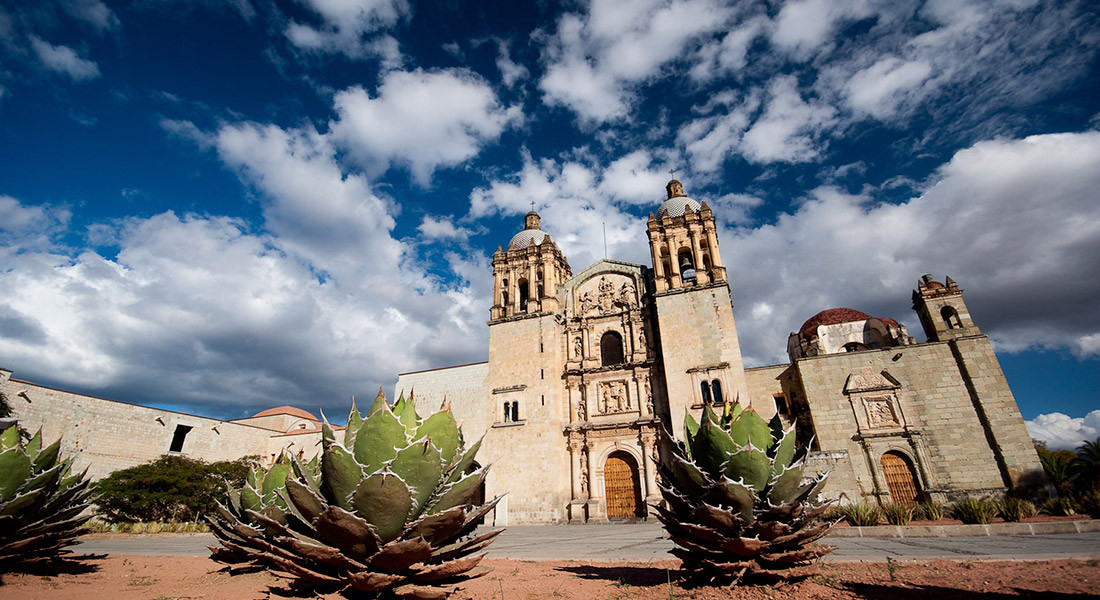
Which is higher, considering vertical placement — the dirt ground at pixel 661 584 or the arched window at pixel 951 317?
the arched window at pixel 951 317

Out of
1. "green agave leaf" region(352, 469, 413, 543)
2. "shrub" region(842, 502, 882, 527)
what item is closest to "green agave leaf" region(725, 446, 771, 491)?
"green agave leaf" region(352, 469, 413, 543)

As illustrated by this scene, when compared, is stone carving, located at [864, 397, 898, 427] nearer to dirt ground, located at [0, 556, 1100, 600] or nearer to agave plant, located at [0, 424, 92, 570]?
dirt ground, located at [0, 556, 1100, 600]

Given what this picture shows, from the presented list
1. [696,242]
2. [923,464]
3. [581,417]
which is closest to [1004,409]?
[923,464]

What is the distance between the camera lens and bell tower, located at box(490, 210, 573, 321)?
75.6 ft

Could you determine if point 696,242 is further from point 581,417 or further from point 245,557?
point 245,557

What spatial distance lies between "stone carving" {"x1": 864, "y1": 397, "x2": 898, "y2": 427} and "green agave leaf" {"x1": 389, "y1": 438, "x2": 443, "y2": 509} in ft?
63.2

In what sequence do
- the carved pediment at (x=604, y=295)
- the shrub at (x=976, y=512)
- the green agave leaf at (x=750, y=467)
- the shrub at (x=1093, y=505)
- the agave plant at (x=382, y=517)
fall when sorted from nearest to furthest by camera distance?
the agave plant at (x=382, y=517), the green agave leaf at (x=750, y=467), the shrub at (x=1093, y=505), the shrub at (x=976, y=512), the carved pediment at (x=604, y=295)

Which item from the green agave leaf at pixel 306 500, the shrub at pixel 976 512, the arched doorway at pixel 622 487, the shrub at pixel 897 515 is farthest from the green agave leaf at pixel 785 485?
the arched doorway at pixel 622 487

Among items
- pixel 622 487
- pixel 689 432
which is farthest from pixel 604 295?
pixel 689 432

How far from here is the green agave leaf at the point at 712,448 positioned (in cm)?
325

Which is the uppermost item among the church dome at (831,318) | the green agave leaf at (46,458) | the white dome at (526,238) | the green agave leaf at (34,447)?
the white dome at (526,238)

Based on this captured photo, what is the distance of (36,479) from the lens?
3658 millimetres

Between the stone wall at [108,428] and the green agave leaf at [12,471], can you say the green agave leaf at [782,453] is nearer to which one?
the green agave leaf at [12,471]

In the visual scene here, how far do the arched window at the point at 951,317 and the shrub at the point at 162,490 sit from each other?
2836 cm
